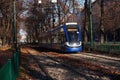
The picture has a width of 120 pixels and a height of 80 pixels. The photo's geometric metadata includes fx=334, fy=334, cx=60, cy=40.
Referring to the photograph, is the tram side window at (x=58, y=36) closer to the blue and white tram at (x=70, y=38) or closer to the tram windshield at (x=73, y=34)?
the blue and white tram at (x=70, y=38)

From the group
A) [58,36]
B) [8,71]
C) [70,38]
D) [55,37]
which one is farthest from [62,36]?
[8,71]

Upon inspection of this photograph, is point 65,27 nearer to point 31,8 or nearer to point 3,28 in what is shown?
point 3,28

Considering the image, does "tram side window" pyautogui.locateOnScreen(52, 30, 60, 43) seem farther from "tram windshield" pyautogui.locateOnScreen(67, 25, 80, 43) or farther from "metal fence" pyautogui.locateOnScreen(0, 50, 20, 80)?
"metal fence" pyautogui.locateOnScreen(0, 50, 20, 80)

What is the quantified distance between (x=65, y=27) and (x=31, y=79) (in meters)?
20.6

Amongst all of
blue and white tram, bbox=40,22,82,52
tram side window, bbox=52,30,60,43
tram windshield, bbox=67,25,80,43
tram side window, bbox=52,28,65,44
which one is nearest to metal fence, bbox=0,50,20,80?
blue and white tram, bbox=40,22,82,52

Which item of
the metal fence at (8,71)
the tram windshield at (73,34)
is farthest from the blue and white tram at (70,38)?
the metal fence at (8,71)

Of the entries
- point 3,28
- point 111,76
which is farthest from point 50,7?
point 111,76

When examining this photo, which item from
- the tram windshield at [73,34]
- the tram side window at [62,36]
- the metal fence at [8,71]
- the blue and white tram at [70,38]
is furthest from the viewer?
the tram side window at [62,36]

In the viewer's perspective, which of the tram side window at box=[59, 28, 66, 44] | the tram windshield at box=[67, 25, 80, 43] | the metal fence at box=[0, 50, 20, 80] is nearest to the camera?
the metal fence at box=[0, 50, 20, 80]

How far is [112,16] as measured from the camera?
62.2 m

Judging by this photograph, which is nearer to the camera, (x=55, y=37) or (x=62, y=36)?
(x=62, y=36)

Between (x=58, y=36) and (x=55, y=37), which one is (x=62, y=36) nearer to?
(x=58, y=36)

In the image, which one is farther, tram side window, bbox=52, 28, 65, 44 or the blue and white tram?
tram side window, bbox=52, 28, 65, 44

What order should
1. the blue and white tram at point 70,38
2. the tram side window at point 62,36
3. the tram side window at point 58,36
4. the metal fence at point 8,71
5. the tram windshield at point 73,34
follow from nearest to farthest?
the metal fence at point 8,71, the blue and white tram at point 70,38, the tram windshield at point 73,34, the tram side window at point 62,36, the tram side window at point 58,36
